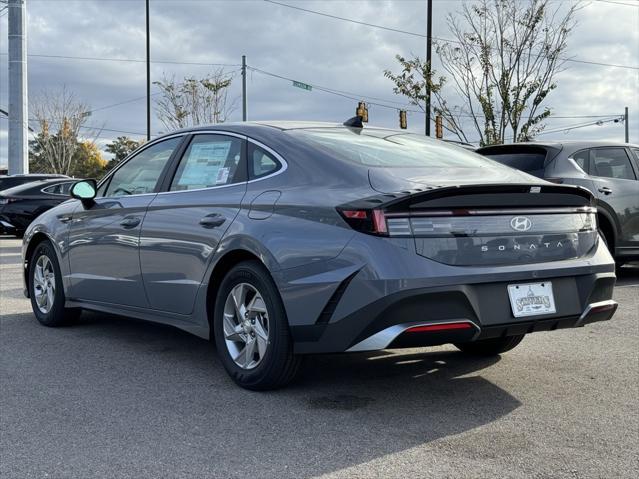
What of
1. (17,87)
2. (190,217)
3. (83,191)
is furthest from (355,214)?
(17,87)

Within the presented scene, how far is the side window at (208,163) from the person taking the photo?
4.81 meters

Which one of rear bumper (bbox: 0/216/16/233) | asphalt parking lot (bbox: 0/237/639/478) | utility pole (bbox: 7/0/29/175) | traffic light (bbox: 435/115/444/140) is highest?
utility pole (bbox: 7/0/29/175)

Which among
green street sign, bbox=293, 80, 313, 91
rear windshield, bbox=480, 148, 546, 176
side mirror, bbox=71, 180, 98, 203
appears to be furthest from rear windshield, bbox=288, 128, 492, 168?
green street sign, bbox=293, 80, 313, 91

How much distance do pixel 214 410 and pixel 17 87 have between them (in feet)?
76.6

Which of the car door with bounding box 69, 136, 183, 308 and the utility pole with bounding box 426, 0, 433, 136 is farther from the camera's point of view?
the utility pole with bounding box 426, 0, 433, 136

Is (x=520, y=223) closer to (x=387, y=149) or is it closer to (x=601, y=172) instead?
Answer: (x=387, y=149)

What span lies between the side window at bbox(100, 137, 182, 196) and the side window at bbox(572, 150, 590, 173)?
17.5ft

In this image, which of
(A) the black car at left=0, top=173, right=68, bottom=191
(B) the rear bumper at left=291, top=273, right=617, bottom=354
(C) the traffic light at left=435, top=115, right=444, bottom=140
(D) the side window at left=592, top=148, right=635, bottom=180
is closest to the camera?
(B) the rear bumper at left=291, top=273, right=617, bottom=354

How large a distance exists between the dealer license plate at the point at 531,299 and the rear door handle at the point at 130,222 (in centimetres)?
267

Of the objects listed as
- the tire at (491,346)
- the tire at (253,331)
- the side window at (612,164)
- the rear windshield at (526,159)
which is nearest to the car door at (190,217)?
the tire at (253,331)

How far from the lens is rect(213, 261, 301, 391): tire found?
4160 millimetres

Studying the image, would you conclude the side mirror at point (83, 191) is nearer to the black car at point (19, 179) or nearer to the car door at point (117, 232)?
the car door at point (117, 232)

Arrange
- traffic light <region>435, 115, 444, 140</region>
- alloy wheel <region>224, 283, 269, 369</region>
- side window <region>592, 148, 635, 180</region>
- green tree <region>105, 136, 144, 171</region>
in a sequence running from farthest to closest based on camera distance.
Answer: green tree <region>105, 136, 144, 171</region> → traffic light <region>435, 115, 444, 140</region> → side window <region>592, 148, 635, 180</region> → alloy wheel <region>224, 283, 269, 369</region>

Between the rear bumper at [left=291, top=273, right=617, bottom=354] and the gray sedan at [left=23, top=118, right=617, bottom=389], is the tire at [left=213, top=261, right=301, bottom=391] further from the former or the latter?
the rear bumper at [left=291, top=273, right=617, bottom=354]
